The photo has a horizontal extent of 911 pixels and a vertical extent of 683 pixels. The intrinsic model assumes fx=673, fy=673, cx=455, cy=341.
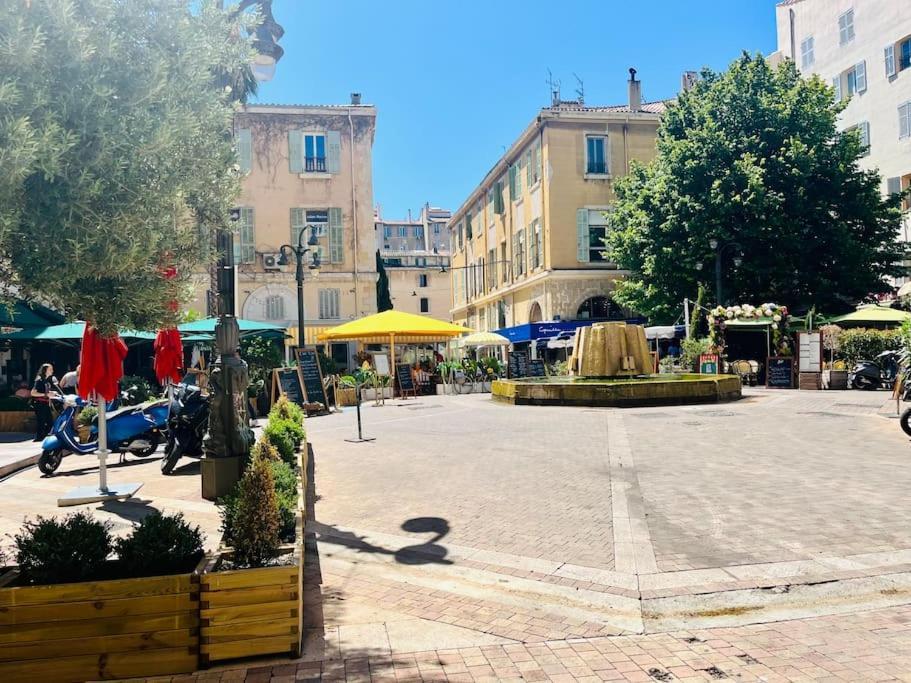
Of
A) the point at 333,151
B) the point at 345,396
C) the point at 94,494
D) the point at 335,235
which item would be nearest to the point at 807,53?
the point at 333,151

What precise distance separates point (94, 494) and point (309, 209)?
2284 cm

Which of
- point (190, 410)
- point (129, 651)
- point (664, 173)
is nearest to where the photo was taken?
point (129, 651)

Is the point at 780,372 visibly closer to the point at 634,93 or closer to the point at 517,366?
the point at 517,366

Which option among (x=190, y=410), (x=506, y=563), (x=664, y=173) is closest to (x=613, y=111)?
(x=664, y=173)

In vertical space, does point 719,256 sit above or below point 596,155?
below

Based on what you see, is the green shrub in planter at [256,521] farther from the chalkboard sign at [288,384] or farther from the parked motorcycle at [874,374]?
the parked motorcycle at [874,374]

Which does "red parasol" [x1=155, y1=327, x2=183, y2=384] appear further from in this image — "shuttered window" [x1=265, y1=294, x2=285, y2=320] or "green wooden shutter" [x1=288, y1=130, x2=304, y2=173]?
"green wooden shutter" [x1=288, y1=130, x2=304, y2=173]

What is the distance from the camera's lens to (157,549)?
3320 millimetres

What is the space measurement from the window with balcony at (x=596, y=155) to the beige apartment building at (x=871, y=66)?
929 centimetres

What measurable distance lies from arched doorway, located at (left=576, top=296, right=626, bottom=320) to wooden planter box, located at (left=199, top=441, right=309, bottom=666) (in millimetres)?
28081

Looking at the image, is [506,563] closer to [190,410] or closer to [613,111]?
[190,410]

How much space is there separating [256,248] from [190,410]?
812 inches

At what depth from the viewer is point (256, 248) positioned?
28.3 metres

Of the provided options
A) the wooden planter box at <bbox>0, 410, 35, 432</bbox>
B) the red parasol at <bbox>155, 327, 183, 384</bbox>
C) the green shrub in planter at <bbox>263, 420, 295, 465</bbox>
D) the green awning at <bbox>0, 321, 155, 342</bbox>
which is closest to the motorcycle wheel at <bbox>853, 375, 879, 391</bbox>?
the green shrub in planter at <bbox>263, 420, 295, 465</bbox>
